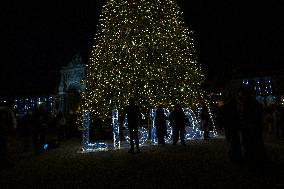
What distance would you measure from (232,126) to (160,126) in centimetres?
721

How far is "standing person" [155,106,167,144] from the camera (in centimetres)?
1647

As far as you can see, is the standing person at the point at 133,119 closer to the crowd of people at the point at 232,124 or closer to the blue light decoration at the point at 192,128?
the crowd of people at the point at 232,124

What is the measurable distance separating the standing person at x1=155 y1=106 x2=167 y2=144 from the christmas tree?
9.62 ft

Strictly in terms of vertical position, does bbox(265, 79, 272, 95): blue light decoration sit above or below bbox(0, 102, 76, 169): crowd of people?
above

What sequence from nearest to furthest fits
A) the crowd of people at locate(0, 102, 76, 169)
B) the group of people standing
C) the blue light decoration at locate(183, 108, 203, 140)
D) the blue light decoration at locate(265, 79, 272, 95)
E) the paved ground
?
the paved ground < the group of people standing < the crowd of people at locate(0, 102, 76, 169) < the blue light decoration at locate(183, 108, 203, 140) < the blue light decoration at locate(265, 79, 272, 95)

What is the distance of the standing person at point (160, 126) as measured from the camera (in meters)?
16.5

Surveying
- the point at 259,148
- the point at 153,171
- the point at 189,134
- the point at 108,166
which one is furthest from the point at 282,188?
Answer: the point at 189,134

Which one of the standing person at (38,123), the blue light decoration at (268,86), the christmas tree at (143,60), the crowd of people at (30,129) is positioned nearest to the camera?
the crowd of people at (30,129)

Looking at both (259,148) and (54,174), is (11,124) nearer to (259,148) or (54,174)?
(54,174)

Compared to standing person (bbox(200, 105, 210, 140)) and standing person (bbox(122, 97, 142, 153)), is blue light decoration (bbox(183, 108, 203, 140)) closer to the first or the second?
standing person (bbox(200, 105, 210, 140))

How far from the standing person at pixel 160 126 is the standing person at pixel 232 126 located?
686 centimetres

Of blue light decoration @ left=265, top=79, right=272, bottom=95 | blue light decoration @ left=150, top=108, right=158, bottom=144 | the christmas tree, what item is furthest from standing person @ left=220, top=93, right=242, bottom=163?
blue light decoration @ left=265, top=79, right=272, bottom=95

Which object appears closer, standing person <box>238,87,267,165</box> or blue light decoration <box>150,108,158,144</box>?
standing person <box>238,87,267,165</box>

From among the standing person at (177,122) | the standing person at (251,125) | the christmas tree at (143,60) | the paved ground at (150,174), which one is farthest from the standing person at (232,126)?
the christmas tree at (143,60)
